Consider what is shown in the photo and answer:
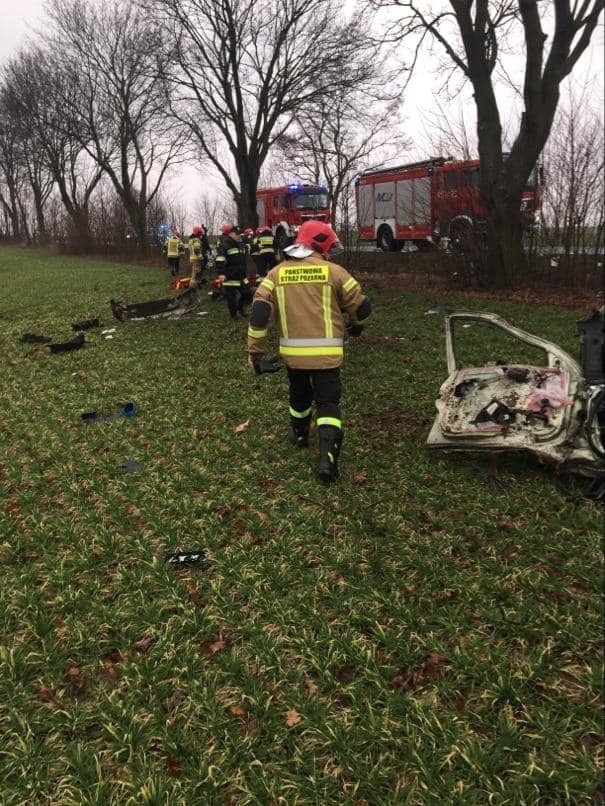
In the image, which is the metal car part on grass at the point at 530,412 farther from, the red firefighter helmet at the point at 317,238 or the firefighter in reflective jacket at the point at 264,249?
the firefighter in reflective jacket at the point at 264,249

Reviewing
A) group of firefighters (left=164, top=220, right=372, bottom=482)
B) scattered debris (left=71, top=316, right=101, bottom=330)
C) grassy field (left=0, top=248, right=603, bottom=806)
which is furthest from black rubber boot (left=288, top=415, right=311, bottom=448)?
scattered debris (left=71, top=316, right=101, bottom=330)

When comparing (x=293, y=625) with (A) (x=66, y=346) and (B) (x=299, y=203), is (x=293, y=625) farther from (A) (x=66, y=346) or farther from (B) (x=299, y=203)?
(B) (x=299, y=203)

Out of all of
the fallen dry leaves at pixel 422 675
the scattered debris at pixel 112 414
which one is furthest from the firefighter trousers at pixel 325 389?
the scattered debris at pixel 112 414

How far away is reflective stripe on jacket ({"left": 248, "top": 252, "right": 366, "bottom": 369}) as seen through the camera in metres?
4.19

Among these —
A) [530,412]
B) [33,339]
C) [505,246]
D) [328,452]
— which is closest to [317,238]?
[328,452]

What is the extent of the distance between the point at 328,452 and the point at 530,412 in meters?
1.43

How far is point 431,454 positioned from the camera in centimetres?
475

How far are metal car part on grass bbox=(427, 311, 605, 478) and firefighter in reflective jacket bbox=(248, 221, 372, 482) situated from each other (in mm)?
769

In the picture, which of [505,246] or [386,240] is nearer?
[505,246]

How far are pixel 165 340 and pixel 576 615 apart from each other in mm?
8674

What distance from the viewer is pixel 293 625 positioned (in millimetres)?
2838

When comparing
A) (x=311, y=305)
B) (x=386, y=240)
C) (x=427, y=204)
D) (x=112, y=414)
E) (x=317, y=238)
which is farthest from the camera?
(x=386, y=240)

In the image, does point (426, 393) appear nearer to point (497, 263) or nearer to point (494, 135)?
point (497, 263)

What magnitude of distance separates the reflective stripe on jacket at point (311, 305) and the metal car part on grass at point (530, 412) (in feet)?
2.92
